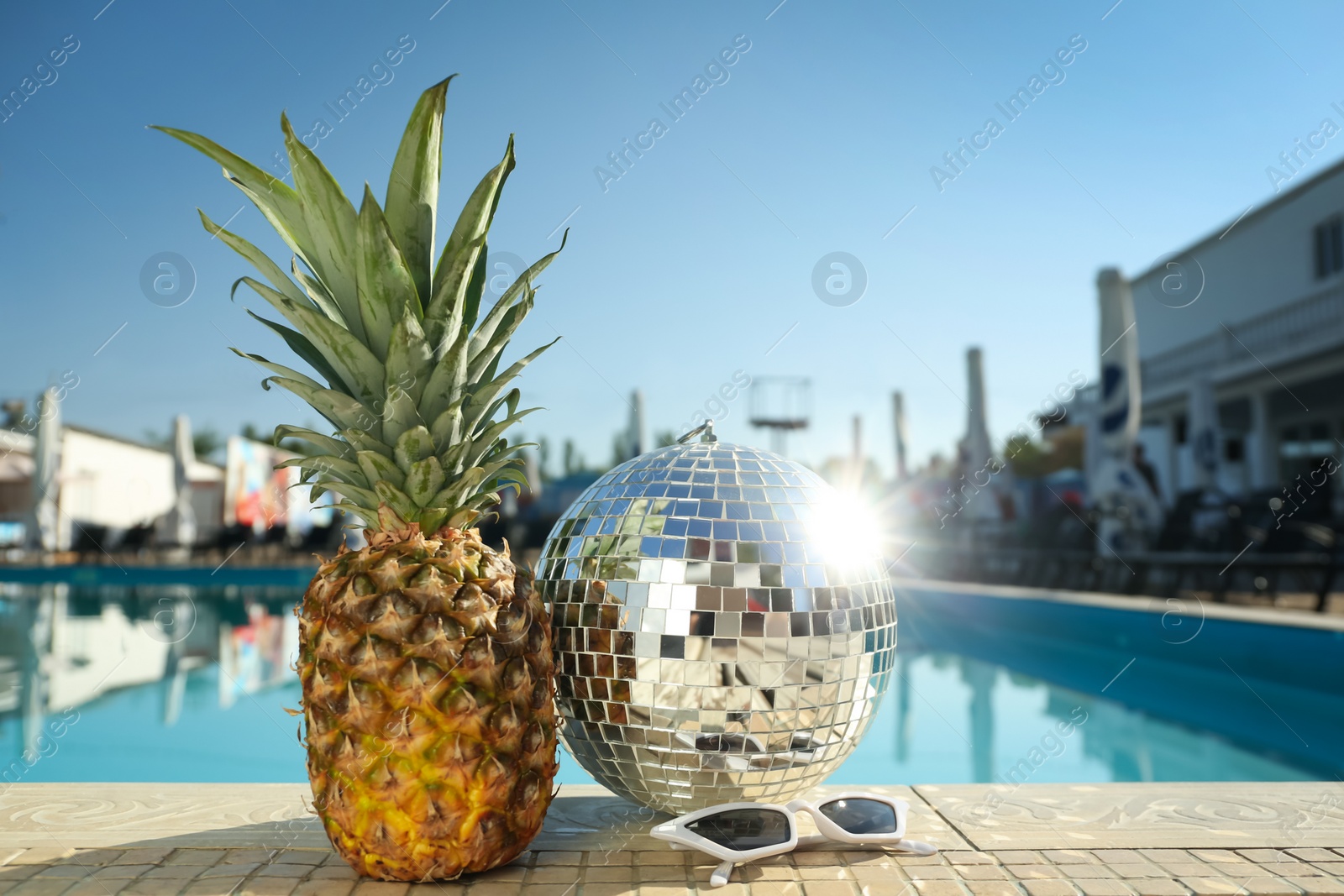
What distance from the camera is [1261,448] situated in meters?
23.3

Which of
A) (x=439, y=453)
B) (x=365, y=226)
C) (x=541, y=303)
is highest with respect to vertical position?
(x=365, y=226)

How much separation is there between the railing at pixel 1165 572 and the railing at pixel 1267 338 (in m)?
11.0

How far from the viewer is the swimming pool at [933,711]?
575 cm

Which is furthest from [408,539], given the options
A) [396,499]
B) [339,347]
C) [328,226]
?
[328,226]

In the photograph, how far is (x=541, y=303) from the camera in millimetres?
2480

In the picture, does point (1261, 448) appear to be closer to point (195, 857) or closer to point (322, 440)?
point (322, 440)

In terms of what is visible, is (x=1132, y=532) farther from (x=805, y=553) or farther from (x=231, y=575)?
(x=231, y=575)

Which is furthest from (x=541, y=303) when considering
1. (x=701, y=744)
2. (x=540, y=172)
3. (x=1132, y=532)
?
(x=1132, y=532)

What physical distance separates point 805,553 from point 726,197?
509cm

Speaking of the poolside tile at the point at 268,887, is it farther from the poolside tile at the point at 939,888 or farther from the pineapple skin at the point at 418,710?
the poolside tile at the point at 939,888

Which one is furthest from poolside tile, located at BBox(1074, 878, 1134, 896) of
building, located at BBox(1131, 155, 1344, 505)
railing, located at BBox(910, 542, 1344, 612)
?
building, located at BBox(1131, 155, 1344, 505)

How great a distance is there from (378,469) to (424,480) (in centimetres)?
14

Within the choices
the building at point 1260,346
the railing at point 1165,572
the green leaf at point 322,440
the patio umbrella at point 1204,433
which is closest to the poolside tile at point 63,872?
the green leaf at point 322,440

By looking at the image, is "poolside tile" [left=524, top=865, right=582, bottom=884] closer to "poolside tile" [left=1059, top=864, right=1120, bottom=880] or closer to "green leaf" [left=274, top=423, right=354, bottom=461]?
"green leaf" [left=274, top=423, right=354, bottom=461]
